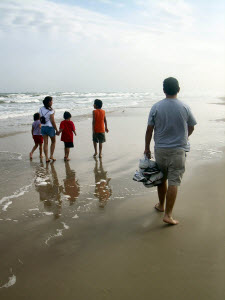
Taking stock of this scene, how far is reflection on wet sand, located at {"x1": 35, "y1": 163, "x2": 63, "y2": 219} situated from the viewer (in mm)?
4095

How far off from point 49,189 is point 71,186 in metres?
0.40

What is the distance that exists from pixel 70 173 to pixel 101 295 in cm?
385

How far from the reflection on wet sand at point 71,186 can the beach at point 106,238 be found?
2cm

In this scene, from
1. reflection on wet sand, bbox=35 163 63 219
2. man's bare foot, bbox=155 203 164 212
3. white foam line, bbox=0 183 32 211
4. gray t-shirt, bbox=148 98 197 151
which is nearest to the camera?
gray t-shirt, bbox=148 98 197 151

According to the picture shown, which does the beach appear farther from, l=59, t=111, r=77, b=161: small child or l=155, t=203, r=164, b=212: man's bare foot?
l=59, t=111, r=77, b=161: small child

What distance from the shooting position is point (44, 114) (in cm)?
693

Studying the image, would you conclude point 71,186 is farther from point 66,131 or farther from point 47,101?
point 47,101

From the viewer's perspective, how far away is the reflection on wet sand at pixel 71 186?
456 centimetres

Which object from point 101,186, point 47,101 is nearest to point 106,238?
point 101,186

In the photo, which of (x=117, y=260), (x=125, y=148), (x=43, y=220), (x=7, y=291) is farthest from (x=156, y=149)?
(x=125, y=148)

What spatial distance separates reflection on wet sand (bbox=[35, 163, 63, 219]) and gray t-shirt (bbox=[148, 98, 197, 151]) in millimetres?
1799

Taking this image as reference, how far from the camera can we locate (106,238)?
10.4ft

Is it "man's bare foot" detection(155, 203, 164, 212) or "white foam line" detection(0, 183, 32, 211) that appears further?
"white foam line" detection(0, 183, 32, 211)

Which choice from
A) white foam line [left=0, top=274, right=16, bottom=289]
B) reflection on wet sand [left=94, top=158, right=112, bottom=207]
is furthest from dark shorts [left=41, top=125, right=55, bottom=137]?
white foam line [left=0, top=274, right=16, bottom=289]
